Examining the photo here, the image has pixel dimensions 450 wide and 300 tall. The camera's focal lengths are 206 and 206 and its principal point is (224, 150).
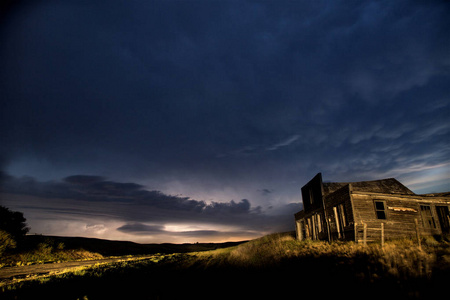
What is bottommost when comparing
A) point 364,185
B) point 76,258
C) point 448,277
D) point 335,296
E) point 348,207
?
point 76,258

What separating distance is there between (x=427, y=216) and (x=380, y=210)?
4.85 metres

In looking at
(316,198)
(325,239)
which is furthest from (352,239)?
(316,198)

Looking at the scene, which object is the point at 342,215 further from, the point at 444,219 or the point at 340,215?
the point at 444,219

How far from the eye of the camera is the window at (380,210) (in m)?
16.7

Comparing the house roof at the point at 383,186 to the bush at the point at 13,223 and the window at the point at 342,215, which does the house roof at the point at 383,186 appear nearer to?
the window at the point at 342,215

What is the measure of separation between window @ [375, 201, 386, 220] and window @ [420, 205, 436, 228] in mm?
3296

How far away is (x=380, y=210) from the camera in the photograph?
656 inches

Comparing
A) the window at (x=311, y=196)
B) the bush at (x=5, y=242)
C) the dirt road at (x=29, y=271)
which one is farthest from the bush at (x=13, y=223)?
the window at (x=311, y=196)

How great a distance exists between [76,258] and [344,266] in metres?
34.3

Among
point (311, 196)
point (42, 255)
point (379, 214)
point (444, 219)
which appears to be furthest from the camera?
point (42, 255)

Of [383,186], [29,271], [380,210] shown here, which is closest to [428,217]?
[383,186]

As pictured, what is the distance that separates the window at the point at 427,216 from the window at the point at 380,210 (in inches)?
130

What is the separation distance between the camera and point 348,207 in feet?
56.0

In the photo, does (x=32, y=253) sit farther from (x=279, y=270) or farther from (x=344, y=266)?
(x=344, y=266)
